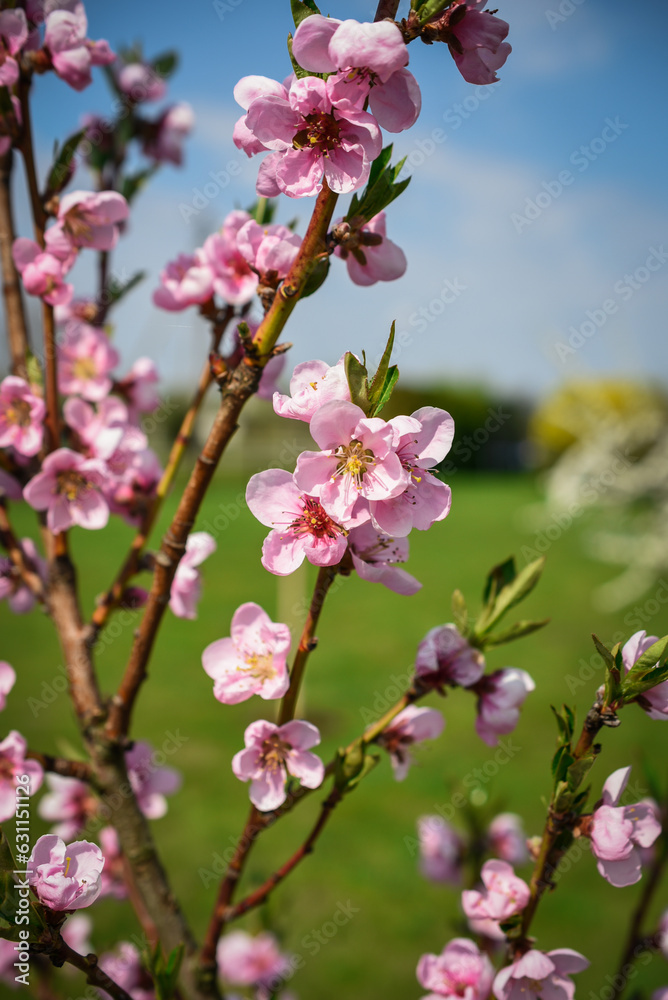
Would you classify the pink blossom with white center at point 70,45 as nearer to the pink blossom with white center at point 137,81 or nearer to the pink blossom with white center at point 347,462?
the pink blossom with white center at point 137,81

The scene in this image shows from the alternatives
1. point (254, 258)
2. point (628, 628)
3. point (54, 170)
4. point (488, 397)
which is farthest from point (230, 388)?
point (488, 397)

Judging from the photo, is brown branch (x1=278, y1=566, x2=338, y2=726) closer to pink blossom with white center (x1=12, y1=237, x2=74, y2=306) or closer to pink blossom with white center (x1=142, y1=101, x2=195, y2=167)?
pink blossom with white center (x1=12, y1=237, x2=74, y2=306)

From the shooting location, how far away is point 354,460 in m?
0.65

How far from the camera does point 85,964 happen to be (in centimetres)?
68

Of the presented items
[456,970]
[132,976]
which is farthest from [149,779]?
[456,970]

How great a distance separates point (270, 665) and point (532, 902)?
381 mm

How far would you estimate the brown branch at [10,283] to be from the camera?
4.07 feet

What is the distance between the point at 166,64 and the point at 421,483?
1667mm

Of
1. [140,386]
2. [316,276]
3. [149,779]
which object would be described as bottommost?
[149,779]

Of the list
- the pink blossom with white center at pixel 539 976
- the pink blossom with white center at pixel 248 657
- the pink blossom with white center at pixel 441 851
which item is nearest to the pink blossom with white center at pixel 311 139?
the pink blossom with white center at pixel 248 657

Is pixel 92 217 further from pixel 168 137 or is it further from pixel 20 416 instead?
pixel 168 137

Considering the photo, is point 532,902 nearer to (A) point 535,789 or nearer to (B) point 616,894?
(B) point 616,894

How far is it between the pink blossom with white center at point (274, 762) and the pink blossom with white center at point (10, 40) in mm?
927

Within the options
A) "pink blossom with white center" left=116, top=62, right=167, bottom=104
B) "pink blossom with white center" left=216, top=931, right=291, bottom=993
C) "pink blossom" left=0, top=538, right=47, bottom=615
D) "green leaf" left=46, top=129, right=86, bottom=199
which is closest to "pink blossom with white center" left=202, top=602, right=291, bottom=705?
"pink blossom" left=0, top=538, right=47, bottom=615
